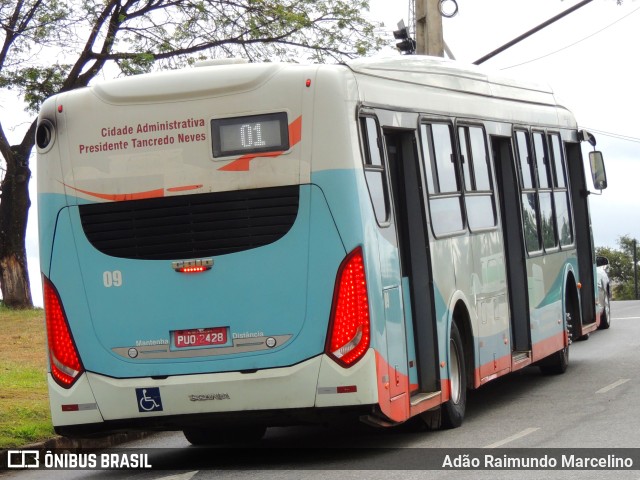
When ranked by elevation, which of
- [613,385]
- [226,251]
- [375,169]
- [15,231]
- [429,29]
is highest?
[429,29]

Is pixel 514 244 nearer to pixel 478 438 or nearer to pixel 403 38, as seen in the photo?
pixel 478 438

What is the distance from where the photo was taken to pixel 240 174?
10273 mm

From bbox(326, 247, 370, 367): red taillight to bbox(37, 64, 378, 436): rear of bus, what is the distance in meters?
0.01

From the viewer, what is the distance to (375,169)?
35.3ft

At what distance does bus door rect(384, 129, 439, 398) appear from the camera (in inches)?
457

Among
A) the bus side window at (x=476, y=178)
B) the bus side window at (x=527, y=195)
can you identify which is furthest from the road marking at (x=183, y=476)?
the bus side window at (x=527, y=195)

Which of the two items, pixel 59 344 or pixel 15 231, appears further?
pixel 15 231

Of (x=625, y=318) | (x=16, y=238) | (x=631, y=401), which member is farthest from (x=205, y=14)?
(x=631, y=401)

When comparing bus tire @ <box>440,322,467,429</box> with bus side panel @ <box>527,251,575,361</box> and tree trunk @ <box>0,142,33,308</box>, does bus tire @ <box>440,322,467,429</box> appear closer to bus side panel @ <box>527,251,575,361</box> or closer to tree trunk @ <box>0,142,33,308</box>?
bus side panel @ <box>527,251,575,361</box>

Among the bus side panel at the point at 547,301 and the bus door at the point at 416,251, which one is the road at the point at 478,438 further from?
the bus door at the point at 416,251

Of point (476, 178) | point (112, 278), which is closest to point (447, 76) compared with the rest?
point (476, 178)

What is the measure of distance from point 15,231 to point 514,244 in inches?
777

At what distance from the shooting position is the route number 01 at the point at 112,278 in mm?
10555

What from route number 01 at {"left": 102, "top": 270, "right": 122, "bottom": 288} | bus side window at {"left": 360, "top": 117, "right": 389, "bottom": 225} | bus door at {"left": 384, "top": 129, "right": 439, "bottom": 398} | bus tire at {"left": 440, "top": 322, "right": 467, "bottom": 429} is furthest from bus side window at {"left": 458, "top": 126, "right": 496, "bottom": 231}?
route number 01 at {"left": 102, "top": 270, "right": 122, "bottom": 288}
